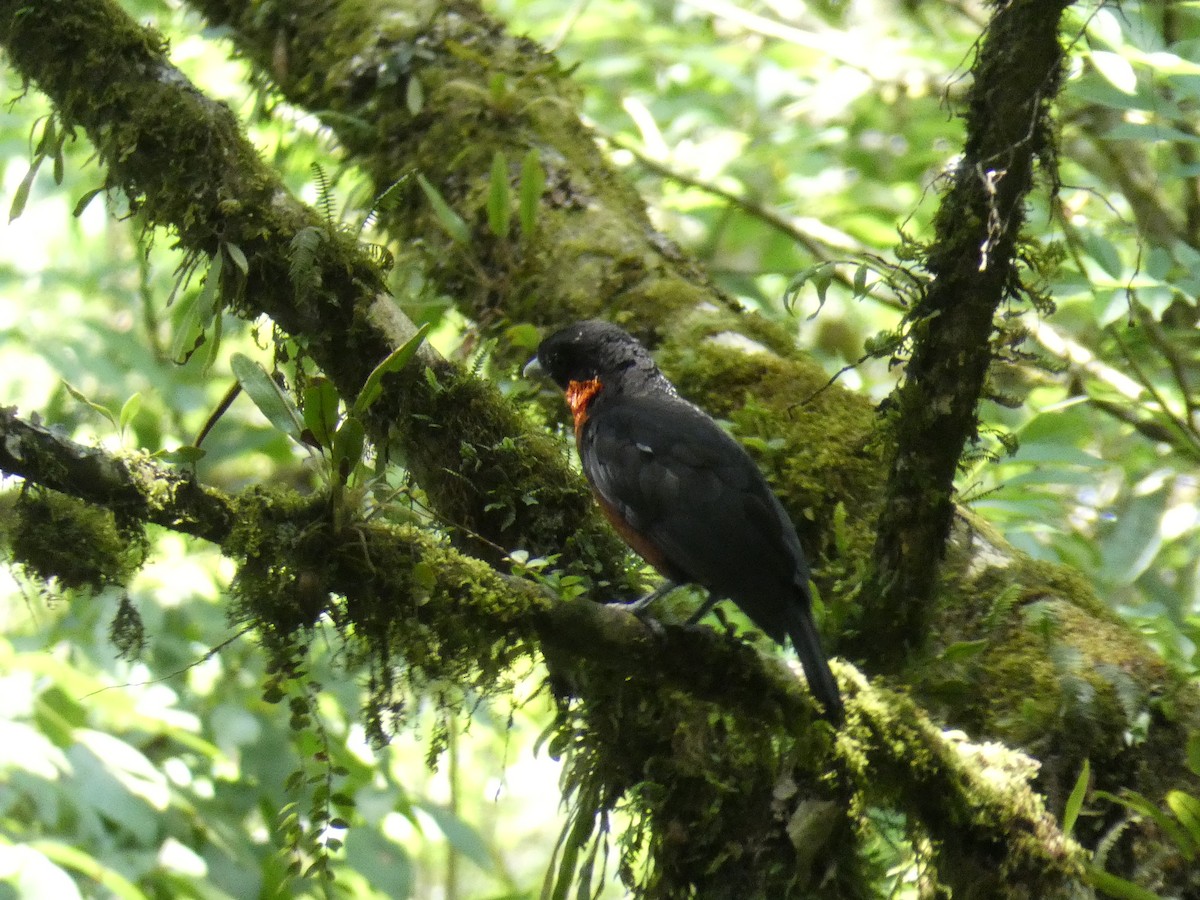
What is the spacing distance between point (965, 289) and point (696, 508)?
0.95m

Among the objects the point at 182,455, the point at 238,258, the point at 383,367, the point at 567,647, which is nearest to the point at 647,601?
the point at 567,647

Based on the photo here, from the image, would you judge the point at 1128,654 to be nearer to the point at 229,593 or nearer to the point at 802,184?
the point at 229,593

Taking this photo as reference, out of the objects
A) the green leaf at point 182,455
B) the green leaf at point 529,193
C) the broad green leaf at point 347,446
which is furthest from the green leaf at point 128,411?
the green leaf at point 529,193

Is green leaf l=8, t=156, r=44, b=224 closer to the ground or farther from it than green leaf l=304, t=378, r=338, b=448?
farther from it

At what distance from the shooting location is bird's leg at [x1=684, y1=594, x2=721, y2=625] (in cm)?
257

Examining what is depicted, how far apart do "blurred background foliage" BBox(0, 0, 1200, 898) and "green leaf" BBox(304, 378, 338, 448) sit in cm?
45

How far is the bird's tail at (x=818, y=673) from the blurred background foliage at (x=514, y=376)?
Result: 0.56 m

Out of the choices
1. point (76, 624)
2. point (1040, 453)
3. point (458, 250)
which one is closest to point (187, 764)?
point (76, 624)

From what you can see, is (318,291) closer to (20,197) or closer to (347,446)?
(347,446)

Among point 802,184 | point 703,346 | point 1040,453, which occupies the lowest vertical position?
point 1040,453

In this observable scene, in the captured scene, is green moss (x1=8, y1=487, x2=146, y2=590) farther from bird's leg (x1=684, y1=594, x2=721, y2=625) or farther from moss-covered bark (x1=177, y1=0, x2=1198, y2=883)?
moss-covered bark (x1=177, y1=0, x2=1198, y2=883)

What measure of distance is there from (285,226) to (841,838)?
77.0 inches

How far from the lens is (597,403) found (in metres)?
3.45

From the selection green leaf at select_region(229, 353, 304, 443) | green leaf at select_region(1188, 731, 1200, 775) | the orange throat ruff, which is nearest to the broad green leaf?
green leaf at select_region(229, 353, 304, 443)
